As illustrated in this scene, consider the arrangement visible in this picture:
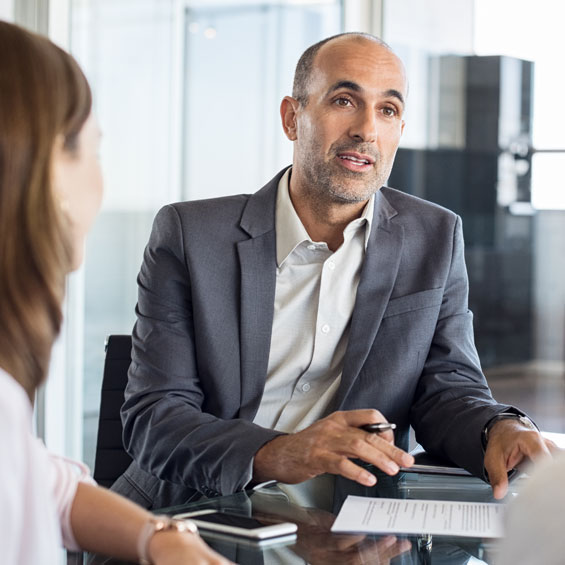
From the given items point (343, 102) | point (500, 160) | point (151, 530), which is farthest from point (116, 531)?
point (500, 160)

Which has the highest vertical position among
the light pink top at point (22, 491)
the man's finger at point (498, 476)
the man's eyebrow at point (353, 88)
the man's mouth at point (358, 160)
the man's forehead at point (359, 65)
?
the man's forehead at point (359, 65)

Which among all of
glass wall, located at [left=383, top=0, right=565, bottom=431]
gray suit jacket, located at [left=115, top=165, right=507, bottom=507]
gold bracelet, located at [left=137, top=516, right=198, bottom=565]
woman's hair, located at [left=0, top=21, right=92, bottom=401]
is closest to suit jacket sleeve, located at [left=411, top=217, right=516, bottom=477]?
gray suit jacket, located at [left=115, top=165, right=507, bottom=507]

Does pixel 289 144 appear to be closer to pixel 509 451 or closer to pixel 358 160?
pixel 358 160

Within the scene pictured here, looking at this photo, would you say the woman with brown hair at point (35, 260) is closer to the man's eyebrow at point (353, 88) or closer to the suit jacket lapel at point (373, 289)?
the suit jacket lapel at point (373, 289)

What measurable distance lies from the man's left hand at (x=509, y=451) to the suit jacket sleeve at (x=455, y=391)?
0.06 meters

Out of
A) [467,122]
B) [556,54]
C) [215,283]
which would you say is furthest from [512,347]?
[215,283]

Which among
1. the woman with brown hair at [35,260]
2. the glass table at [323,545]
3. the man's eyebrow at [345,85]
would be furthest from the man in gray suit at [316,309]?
the woman with brown hair at [35,260]

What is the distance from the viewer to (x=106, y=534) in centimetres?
113

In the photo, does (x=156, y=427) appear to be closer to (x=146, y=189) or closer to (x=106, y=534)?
(x=106, y=534)

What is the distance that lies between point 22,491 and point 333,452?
790 millimetres

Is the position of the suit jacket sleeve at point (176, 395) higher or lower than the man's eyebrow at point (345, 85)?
lower

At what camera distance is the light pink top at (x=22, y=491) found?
822 millimetres

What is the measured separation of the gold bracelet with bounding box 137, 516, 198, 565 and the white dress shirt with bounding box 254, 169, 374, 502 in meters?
0.89

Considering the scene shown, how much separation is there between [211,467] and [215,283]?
479 mm
